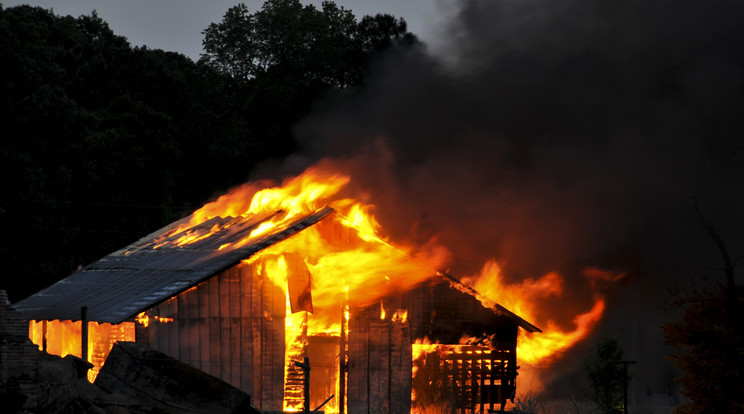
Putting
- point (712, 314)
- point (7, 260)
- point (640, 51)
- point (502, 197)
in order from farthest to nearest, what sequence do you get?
point (7, 260) → point (502, 197) → point (640, 51) → point (712, 314)

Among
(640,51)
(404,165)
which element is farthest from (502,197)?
(640,51)

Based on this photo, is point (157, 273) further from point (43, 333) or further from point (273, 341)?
point (273, 341)

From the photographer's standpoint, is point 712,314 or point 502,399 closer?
point 712,314

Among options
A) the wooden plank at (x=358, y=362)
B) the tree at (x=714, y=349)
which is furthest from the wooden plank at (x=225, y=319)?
the tree at (x=714, y=349)

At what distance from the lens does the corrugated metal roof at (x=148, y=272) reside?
28328 mm

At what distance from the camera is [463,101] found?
38.9 meters

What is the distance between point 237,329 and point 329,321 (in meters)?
2.37

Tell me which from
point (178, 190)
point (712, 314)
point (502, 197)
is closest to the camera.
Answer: point (712, 314)

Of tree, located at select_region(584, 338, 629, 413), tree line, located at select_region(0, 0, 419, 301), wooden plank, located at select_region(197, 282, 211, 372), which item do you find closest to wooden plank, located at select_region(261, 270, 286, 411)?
wooden plank, located at select_region(197, 282, 211, 372)

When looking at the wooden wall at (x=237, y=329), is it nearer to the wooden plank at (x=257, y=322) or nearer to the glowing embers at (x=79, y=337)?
the wooden plank at (x=257, y=322)

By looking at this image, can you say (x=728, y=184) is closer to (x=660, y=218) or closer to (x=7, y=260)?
(x=660, y=218)

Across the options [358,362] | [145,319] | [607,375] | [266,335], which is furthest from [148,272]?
[607,375]

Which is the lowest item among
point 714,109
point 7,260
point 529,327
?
point 529,327

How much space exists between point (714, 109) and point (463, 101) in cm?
842
